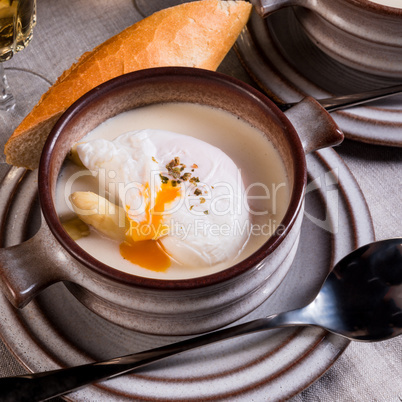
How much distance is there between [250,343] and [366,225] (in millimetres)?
343

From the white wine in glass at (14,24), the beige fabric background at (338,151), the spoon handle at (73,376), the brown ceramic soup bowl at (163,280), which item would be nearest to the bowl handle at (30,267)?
the brown ceramic soup bowl at (163,280)

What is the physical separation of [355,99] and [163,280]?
2.53 ft

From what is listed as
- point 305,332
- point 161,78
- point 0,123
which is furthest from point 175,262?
point 0,123

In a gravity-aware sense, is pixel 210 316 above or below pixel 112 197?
below

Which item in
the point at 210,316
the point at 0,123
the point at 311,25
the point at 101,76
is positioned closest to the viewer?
the point at 210,316

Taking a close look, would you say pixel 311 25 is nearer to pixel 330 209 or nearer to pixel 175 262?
pixel 330 209

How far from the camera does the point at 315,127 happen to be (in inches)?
39.1

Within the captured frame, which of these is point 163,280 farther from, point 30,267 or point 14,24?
point 14,24

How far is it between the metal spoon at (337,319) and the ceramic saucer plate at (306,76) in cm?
36

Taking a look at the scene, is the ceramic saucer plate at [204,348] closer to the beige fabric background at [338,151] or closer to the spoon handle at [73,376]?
the spoon handle at [73,376]

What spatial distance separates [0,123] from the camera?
154cm

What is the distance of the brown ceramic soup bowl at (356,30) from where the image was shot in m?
1.24

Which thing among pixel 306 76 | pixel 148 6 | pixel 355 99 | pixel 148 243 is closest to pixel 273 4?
pixel 306 76

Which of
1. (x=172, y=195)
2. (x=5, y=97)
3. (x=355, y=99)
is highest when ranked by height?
(x=5, y=97)
